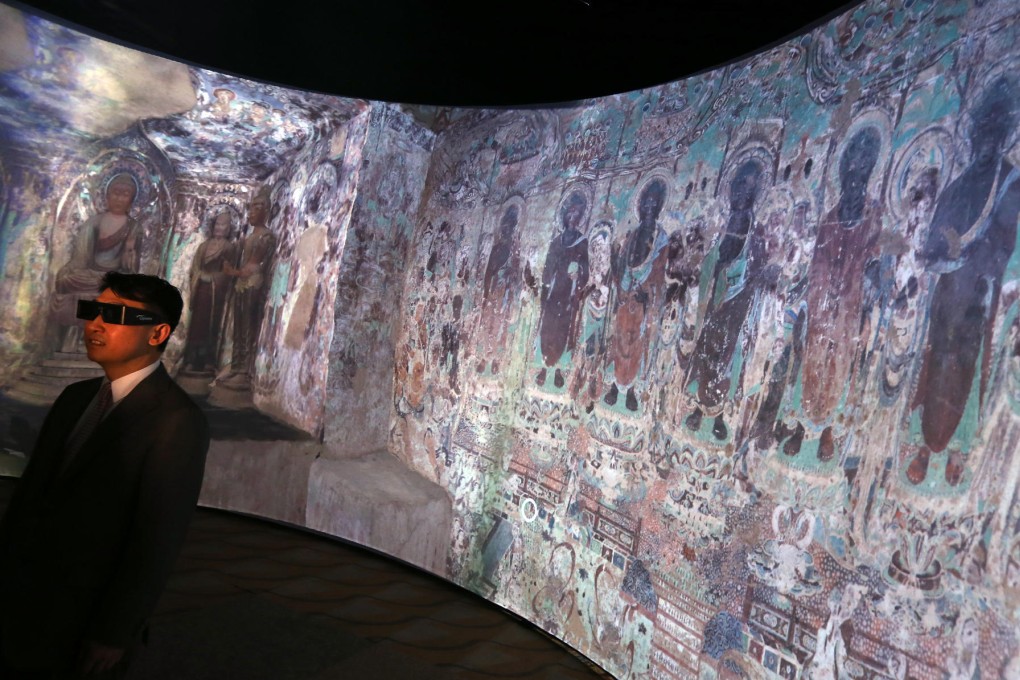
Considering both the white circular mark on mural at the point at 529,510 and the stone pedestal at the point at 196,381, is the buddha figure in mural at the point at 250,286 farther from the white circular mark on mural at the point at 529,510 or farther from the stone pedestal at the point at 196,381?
the white circular mark on mural at the point at 529,510

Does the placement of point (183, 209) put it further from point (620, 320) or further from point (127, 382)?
point (127, 382)

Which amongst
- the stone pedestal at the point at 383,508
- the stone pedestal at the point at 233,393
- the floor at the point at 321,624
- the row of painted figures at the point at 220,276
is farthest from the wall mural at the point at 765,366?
the row of painted figures at the point at 220,276

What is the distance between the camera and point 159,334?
9.04ft

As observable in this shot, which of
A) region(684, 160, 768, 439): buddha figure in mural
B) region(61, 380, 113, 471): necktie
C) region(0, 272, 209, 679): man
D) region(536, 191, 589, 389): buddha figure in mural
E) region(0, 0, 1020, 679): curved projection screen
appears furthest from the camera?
region(536, 191, 589, 389): buddha figure in mural

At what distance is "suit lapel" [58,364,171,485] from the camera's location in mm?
2514

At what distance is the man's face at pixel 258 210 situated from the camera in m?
7.98

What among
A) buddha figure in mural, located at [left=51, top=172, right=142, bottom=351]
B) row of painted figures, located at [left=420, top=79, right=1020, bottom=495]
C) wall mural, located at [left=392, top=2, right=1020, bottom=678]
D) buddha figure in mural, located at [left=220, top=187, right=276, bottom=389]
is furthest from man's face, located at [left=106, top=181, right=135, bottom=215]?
row of painted figures, located at [left=420, top=79, right=1020, bottom=495]

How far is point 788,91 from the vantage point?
4.21 meters

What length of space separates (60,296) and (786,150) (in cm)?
694

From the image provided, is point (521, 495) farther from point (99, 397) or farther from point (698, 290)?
point (99, 397)

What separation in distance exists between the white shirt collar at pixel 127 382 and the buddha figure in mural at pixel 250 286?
534 cm

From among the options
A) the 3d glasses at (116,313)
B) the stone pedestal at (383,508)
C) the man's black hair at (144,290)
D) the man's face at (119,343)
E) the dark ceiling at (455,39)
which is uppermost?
the dark ceiling at (455,39)

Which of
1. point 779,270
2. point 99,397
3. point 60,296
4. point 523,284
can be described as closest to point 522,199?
point 523,284

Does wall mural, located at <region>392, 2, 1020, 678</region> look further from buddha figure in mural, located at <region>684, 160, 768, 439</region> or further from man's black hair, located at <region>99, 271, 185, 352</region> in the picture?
man's black hair, located at <region>99, 271, 185, 352</region>
